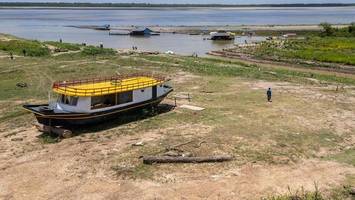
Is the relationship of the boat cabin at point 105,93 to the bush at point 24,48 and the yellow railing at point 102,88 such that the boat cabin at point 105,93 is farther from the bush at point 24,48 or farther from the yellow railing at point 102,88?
the bush at point 24,48

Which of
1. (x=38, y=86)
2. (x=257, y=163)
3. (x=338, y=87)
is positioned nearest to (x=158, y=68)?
(x=38, y=86)

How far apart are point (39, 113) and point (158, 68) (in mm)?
22338

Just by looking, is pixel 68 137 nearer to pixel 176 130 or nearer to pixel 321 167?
pixel 176 130

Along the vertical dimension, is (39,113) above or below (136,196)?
above

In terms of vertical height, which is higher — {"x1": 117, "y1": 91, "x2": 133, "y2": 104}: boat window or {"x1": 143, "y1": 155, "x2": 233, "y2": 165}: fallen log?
{"x1": 117, "y1": 91, "x2": 133, "y2": 104}: boat window

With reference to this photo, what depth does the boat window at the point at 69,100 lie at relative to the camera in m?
24.8

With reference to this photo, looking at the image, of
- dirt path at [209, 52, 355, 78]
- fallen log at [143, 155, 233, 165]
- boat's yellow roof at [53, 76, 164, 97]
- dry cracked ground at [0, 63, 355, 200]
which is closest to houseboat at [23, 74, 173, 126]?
boat's yellow roof at [53, 76, 164, 97]

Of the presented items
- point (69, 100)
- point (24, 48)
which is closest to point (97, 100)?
point (69, 100)

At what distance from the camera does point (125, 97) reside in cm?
2681

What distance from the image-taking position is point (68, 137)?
24.1 m

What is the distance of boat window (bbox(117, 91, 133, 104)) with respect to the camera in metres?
26.5

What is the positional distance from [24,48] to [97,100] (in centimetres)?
3753

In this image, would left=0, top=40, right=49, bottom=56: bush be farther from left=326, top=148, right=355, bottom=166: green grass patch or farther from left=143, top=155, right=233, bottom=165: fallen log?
left=326, top=148, right=355, bottom=166: green grass patch

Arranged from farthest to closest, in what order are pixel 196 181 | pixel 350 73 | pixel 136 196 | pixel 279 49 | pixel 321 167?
pixel 279 49
pixel 350 73
pixel 321 167
pixel 196 181
pixel 136 196
